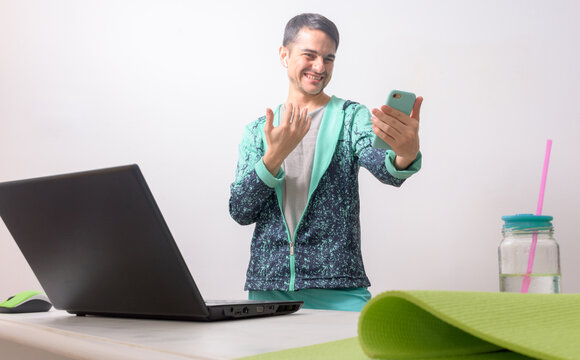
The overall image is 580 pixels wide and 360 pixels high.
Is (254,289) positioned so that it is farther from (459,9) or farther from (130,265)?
(459,9)

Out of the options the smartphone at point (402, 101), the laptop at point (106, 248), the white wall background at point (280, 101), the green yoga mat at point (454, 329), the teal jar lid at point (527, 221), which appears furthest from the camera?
the white wall background at point (280, 101)

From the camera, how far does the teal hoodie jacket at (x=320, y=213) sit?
4.53 feet

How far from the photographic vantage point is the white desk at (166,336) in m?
0.48

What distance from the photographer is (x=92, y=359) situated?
0.50m

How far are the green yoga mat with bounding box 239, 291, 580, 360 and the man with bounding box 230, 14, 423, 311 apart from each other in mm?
876

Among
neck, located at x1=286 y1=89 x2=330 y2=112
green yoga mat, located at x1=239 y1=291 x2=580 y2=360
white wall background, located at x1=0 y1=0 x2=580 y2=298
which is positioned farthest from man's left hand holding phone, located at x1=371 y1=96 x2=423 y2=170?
green yoga mat, located at x1=239 y1=291 x2=580 y2=360

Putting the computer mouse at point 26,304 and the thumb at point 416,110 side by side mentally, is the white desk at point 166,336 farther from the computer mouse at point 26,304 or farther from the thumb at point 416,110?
the thumb at point 416,110

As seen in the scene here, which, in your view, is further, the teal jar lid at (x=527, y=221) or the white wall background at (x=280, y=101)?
the white wall background at (x=280, y=101)

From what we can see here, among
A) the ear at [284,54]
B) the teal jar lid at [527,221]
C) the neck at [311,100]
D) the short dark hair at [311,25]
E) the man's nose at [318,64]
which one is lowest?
the teal jar lid at [527,221]

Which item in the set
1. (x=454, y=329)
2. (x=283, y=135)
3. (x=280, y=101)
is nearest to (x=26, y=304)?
(x=283, y=135)

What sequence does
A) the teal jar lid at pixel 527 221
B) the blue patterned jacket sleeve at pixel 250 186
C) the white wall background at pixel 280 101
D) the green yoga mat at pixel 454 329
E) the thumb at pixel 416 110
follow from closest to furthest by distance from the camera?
the green yoga mat at pixel 454 329, the teal jar lid at pixel 527 221, the thumb at pixel 416 110, the blue patterned jacket sleeve at pixel 250 186, the white wall background at pixel 280 101

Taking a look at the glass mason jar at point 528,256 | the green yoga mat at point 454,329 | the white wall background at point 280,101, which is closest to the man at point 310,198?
the glass mason jar at point 528,256

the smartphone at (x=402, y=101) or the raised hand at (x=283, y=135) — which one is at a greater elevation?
the smartphone at (x=402, y=101)

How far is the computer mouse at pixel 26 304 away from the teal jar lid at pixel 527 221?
0.74m
